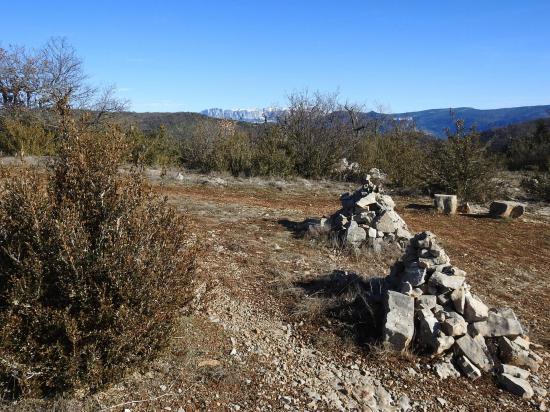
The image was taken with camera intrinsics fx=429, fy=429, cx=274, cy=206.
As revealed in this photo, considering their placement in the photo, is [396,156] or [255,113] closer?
[396,156]

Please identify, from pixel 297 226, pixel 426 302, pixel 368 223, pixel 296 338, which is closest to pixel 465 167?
pixel 368 223

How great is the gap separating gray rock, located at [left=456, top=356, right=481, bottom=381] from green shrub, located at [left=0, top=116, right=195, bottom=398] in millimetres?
2516

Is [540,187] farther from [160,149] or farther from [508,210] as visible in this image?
[160,149]

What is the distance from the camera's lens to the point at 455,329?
3846 mm

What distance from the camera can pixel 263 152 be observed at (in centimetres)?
1518

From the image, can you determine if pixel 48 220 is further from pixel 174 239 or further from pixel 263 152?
pixel 263 152

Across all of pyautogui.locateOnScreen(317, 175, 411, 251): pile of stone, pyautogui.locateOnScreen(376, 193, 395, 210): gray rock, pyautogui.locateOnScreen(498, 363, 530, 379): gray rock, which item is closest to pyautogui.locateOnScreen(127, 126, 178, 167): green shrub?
pyautogui.locateOnScreen(317, 175, 411, 251): pile of stone

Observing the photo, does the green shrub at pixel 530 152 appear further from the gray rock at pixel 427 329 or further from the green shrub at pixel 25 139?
the green shrub at pixel 25 139

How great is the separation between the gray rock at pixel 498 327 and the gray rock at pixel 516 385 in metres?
0.44

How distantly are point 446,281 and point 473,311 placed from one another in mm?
351

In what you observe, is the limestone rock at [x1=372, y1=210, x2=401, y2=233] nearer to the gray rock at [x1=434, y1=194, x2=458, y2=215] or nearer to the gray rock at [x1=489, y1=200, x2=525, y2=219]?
the gray rock at [x1=434, y1=194, x2=458, y2=215]

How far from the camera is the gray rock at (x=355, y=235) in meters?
6.54

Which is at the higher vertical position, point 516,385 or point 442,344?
point 442,344

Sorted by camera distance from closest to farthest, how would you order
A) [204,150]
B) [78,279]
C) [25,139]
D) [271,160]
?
[78,279]
[25,139]
[271,160]
[204,150]
